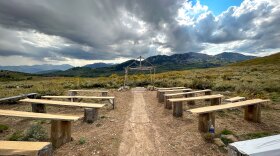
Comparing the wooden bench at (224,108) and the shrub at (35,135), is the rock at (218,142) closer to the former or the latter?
the wooden bench at (224,108)

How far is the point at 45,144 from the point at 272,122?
707 centimetres

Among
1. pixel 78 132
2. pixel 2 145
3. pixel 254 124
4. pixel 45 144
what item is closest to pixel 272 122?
pixel 254 124

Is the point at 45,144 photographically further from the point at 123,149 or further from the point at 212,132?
the point at 212,132

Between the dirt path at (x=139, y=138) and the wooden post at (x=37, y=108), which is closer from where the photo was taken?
the dirt path at (x=139, y=138)

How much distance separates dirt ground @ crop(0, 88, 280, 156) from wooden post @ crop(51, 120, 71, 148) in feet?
0.51

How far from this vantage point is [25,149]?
2818 mm

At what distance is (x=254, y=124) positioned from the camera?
6156 millimetres

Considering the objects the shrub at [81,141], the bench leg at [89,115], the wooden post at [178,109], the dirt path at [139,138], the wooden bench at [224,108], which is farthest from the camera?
the wooden post at [178,109]

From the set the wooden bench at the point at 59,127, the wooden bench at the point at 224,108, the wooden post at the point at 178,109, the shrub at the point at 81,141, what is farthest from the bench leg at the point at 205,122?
the wooden bench at the point at 59,127

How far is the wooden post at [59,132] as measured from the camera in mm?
4422

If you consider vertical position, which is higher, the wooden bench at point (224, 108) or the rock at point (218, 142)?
the wooden bench at point (224, 108)

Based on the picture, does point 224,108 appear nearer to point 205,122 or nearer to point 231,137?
point 205,122

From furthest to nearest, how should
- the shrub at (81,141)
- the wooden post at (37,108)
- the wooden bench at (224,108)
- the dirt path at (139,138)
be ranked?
the wooden post at (37,108) < the wooden bench at (224,108) < the shrub at (81,141) < the dirt path at (139,138)

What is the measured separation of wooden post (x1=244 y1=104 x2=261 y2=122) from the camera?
6348 millimetres
